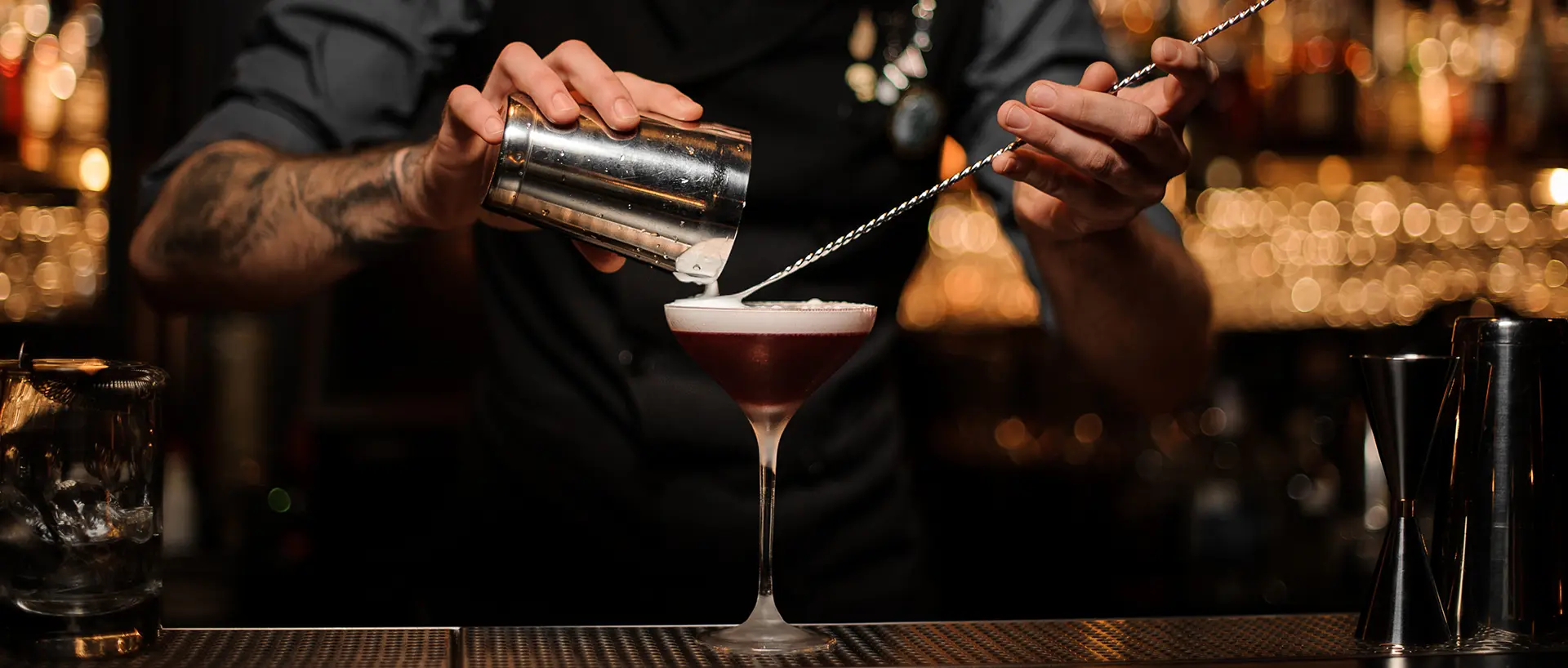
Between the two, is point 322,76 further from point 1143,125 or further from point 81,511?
point 1143,125

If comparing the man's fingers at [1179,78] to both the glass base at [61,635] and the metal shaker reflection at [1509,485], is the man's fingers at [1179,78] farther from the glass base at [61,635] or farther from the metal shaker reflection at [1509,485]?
the glass base at [61,635]

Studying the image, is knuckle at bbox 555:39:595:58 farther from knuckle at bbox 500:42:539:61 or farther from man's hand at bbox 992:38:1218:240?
man's hand at bbox 992:38:1218:240

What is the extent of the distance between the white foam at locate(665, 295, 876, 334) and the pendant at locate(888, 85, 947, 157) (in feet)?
2.29

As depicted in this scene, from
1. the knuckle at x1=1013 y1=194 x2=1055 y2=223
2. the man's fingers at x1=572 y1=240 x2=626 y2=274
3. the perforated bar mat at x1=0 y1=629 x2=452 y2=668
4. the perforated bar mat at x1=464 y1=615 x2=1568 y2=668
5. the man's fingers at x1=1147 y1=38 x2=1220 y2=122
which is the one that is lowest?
the perforated bar mat at x1=0 y1=629 x2=452 y2=668

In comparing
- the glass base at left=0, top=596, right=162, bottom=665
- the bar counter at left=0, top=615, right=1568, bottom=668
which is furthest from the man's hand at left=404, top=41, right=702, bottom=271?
the glass base at left=0, top=596, right=162, bottom=665

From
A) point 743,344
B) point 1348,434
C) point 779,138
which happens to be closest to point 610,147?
point 743,344

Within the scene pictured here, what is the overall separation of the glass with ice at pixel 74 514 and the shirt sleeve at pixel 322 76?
0.76 m

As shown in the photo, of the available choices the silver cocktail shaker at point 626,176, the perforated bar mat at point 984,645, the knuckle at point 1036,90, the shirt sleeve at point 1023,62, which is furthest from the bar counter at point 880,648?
the shirt sleeve at point 1023,62

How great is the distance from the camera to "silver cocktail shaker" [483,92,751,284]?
3.70 ft

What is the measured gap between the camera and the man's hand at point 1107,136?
45.5 inches

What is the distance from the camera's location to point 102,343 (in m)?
3.08

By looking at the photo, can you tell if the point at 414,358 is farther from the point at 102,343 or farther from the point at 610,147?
the point at 610,147

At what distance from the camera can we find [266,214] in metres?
1.73

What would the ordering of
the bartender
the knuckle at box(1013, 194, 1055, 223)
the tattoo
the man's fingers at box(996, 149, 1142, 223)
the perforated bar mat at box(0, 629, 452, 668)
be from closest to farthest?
the perforated bar mat at box(0, 629, 452, 668)
the man's fingers at box(996, 149, 1142, 223)
the knuckle at box(1013, 194, 1055, 223)
the tattoo
the bartender
